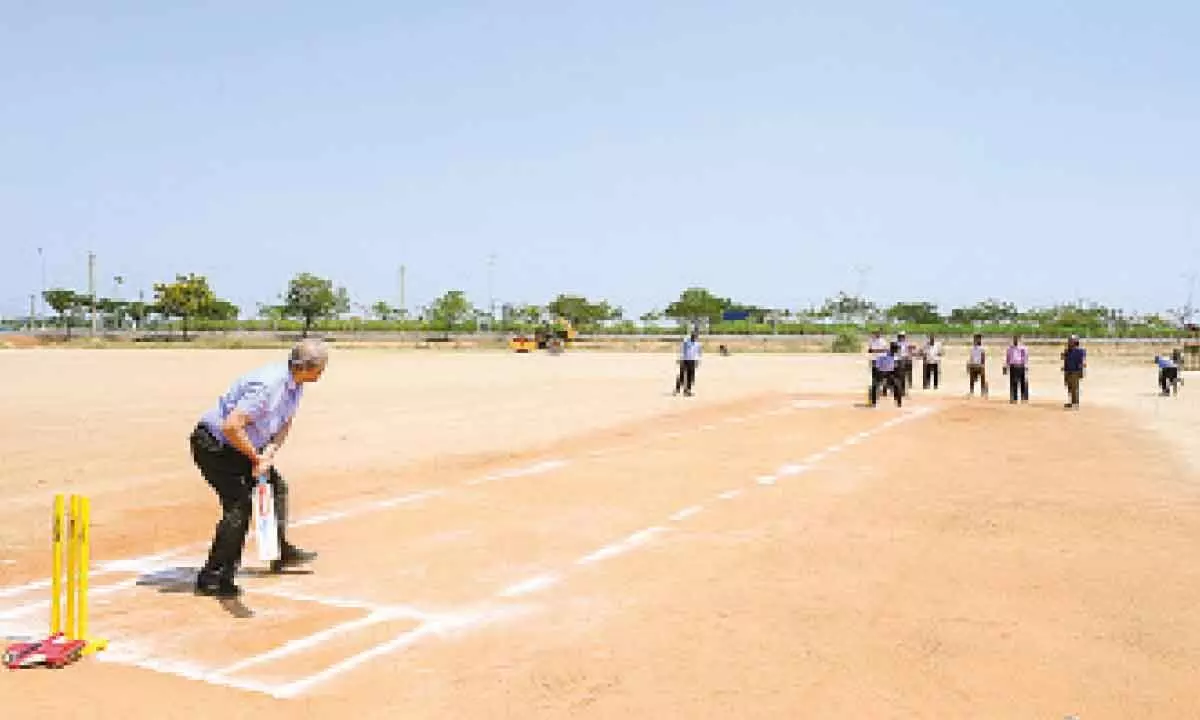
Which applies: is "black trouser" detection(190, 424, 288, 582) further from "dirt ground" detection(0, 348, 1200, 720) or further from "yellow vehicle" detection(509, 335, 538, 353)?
"yellow vehicle" detection(509, 335, 538, 353)

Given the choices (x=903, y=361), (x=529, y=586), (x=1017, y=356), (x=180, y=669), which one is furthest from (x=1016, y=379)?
(x=180, y=669)

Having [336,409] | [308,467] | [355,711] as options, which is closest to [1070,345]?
[336,409]

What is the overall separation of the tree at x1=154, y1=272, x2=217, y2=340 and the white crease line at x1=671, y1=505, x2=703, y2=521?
94866 millimetres

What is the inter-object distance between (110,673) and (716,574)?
394 cm

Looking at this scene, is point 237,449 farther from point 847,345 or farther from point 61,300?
point 61,300

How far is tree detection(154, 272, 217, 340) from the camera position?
317 ft

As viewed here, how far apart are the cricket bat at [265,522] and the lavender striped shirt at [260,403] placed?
308mm

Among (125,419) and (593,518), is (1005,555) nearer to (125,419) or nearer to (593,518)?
(593,518)

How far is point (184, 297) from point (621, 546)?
98.4 metres

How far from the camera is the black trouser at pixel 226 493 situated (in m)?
6.24

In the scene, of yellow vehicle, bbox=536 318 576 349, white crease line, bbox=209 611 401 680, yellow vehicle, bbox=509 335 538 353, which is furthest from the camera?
yellow vehicle, bbox=536 318 576 349

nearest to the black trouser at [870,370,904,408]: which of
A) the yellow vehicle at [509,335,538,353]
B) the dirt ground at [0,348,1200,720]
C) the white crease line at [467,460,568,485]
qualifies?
the dirt ground at [0,348,1200,720]

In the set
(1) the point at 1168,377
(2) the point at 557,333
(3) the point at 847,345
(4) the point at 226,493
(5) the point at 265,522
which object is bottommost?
(1) the point at 1168,377

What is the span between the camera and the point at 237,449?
239 inches
